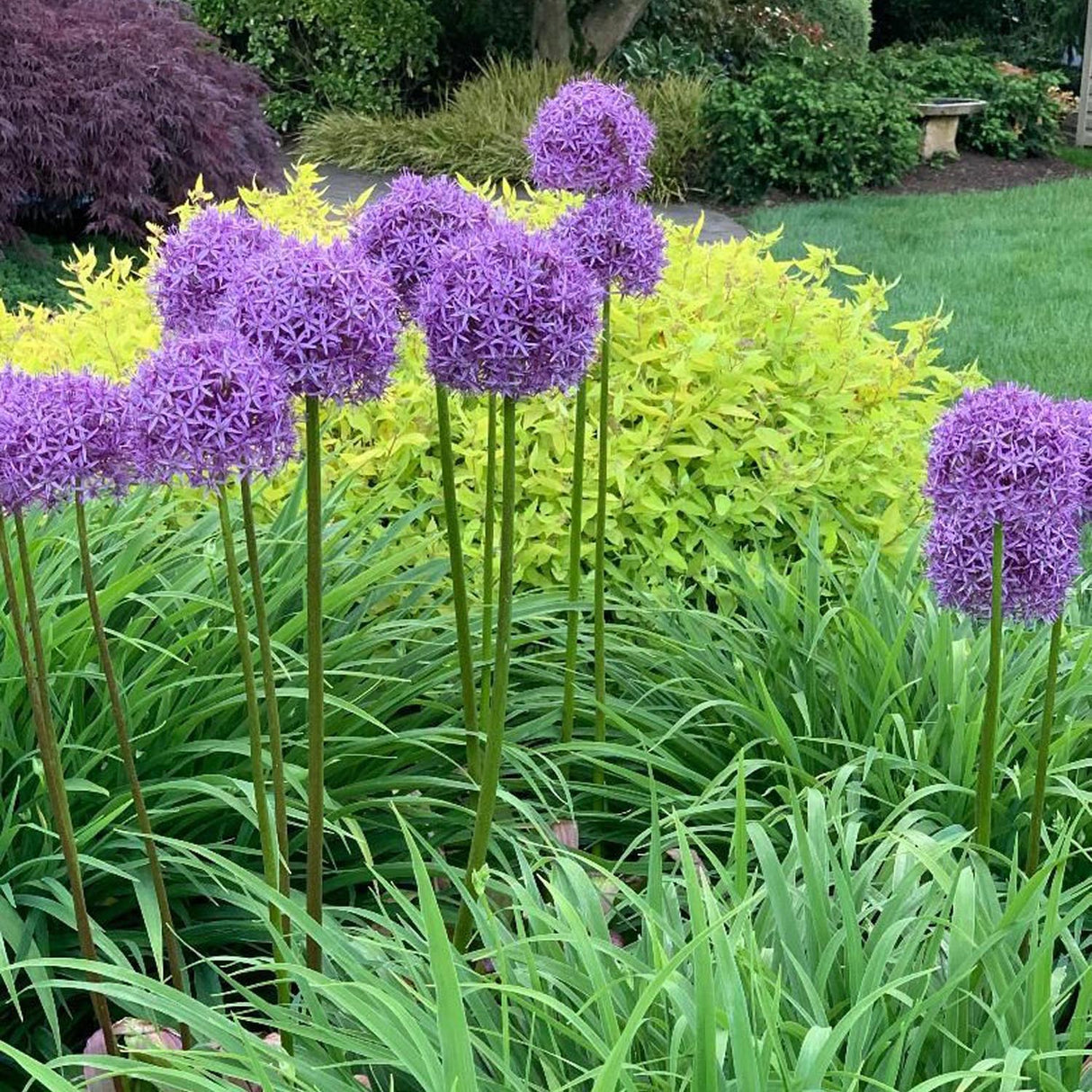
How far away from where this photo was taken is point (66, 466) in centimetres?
156

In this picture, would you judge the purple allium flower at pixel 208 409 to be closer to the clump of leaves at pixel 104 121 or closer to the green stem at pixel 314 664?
the green stem at pixel 314 664

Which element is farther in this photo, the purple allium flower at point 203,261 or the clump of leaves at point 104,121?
the clump of leaves at point 104,121

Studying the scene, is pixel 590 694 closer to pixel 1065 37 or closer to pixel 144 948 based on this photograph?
pixel 144 948

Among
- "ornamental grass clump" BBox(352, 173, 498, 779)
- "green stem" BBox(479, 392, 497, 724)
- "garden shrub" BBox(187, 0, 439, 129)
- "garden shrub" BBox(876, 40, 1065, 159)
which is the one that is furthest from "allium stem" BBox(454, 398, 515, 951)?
"garden shrub" BBox(187, 0, 439, 129)

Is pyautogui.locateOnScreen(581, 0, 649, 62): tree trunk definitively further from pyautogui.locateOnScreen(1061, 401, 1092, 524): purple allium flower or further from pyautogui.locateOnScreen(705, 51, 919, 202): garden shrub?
pyautogui.locateOnScreen(1061, 401, 1092, 524): purple allium flower

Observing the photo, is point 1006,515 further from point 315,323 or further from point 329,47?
point 329,47

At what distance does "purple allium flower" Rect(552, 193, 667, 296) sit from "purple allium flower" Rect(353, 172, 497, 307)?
0.27 metres

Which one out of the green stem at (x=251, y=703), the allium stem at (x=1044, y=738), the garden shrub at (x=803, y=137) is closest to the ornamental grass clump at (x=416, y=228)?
the green stem at (x=251, y=703)

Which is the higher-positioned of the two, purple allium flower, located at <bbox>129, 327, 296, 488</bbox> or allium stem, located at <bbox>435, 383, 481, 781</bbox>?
purple allium flower, located at <bbox>129, 327, 296, 488</bbox>

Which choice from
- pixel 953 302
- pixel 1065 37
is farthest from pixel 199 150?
pixel 1065 37

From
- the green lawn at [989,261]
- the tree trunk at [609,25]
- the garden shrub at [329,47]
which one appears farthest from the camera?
the garden shrub at [329,47]

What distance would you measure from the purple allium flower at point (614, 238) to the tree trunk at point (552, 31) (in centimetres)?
1270

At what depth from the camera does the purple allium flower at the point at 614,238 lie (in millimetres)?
2240

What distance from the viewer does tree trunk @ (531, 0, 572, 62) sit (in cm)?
1429
